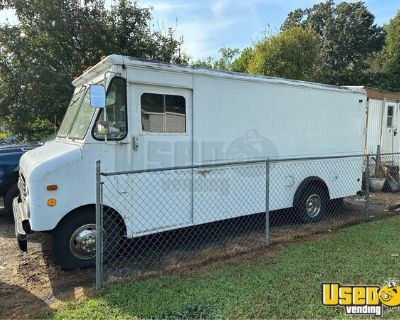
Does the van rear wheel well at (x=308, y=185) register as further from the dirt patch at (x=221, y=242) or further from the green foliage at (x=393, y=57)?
the green foliage at (x=393, y=57)

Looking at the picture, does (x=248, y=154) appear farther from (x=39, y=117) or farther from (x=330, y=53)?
(x=330, y=53)

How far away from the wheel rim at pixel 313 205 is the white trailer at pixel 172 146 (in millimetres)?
20

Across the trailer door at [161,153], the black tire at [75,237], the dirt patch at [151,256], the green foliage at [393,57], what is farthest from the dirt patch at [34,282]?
the green foliage at [393,57]

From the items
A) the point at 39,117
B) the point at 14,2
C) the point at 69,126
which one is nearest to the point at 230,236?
the point at 69,126

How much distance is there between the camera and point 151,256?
5.14 metres

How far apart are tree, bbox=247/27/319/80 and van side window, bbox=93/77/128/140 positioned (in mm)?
13728

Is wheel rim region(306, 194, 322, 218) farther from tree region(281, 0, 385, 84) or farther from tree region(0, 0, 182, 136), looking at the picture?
tree region(281, 0, 385, 84)

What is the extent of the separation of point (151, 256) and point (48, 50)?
9.48 meters

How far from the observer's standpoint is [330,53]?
26828 mm

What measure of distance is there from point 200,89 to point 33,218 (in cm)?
281

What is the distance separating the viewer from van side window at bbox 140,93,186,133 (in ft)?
15.7

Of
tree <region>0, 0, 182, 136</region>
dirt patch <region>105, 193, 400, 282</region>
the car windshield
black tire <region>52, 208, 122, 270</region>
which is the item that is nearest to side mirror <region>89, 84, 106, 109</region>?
the car windshield

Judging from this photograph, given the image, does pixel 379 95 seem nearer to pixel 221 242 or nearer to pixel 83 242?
pixel 221 242

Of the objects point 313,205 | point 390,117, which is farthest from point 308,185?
point 390,117
